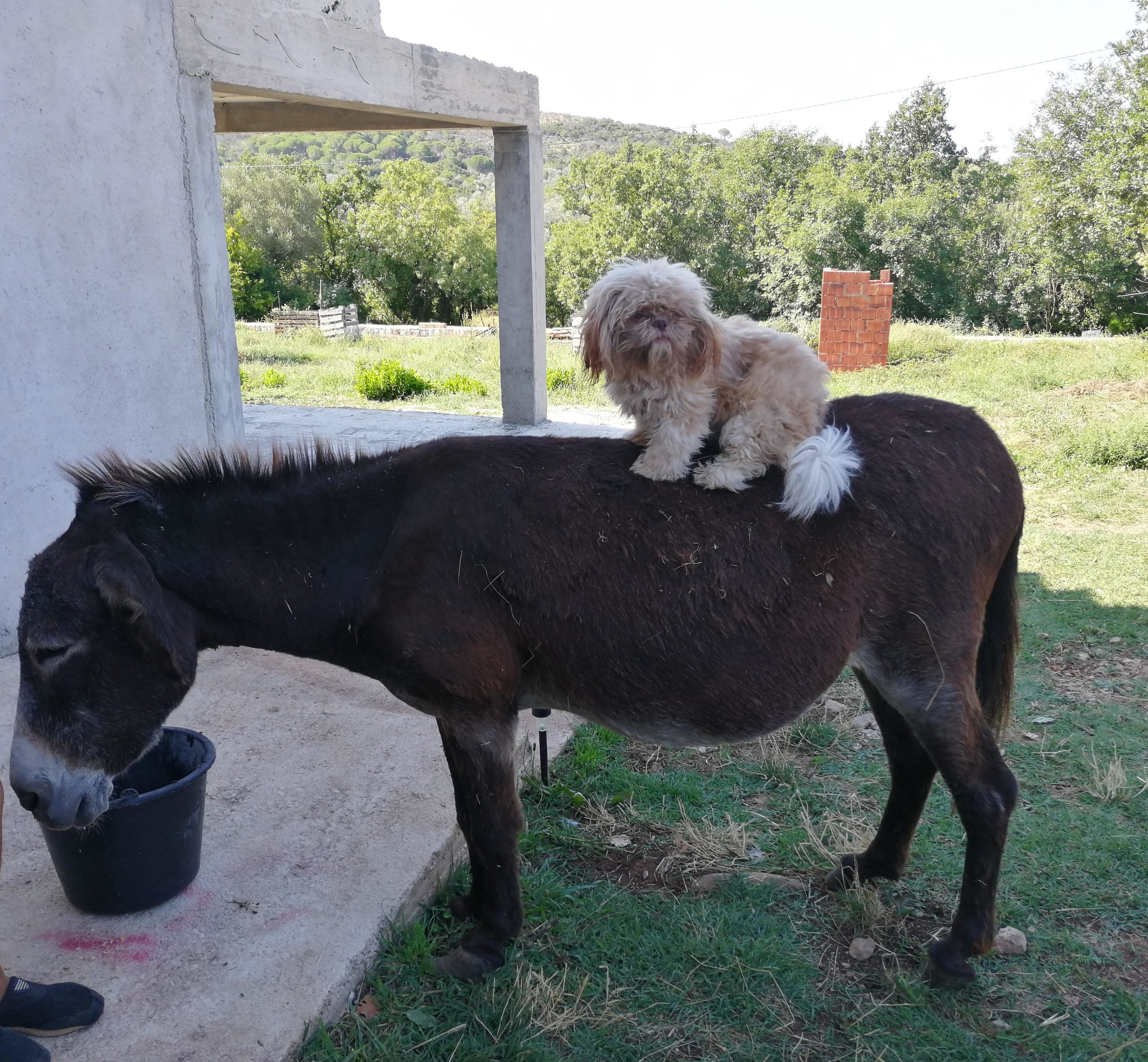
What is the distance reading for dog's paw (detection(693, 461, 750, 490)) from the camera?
2.57 metres

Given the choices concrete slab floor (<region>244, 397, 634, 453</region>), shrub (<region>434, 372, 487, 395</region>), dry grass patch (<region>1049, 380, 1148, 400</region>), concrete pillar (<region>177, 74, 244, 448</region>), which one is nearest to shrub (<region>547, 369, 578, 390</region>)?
shrub (<region>434, 372, 487, 395</region>)

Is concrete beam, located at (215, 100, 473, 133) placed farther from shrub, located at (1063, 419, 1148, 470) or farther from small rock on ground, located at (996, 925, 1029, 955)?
small rock on ground, located at (996, 925, 1029, 955)

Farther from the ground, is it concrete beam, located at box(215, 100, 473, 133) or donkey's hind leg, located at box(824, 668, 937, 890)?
concrete beam, located at box(215, 100, 473, 133)

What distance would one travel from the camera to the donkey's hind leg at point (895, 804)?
313cm

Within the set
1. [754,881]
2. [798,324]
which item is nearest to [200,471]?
[754,881]

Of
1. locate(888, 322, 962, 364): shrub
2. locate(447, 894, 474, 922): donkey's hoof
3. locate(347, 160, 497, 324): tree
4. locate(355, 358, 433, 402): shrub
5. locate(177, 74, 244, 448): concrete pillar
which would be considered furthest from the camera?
locate(347, 160, 497, 324): tree

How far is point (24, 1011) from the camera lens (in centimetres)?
231

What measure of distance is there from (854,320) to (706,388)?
16120 mm

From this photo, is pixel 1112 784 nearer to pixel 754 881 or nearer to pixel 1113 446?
pixel 754 881

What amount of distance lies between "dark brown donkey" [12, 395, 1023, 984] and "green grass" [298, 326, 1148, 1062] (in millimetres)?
218

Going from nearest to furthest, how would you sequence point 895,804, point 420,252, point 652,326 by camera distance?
point 652,326, point 895,804, point 420,252

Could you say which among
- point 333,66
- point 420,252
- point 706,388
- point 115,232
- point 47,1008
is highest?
point 333,66

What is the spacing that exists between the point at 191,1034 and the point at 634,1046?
120cm

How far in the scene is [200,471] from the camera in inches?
103
